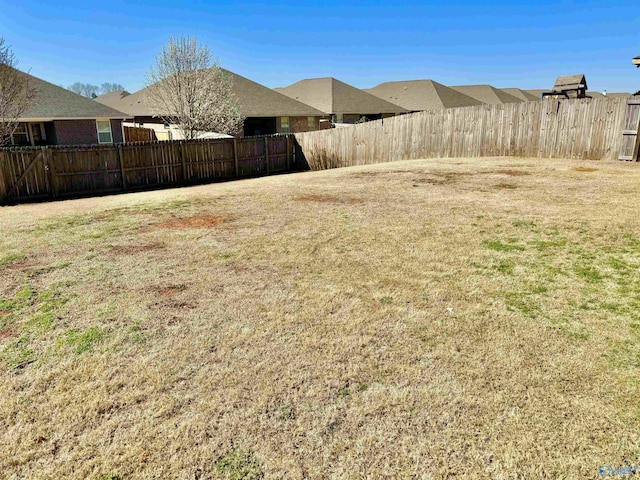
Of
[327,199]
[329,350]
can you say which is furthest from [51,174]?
[329,350]

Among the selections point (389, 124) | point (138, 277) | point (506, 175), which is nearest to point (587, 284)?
point (138, 277)

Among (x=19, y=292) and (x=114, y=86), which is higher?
(x=114, y=86)

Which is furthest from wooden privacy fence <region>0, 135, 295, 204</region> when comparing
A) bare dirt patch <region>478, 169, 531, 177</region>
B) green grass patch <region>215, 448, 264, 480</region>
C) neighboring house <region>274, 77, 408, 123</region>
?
neighboring house <region>274, 77, 408, 123</region>

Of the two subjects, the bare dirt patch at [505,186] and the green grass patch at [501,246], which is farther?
the bare dirt patch at [505,186]

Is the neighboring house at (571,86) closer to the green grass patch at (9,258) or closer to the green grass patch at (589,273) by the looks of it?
the green grass patch at (589,273)

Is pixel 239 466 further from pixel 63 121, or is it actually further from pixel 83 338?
pixel 63 121

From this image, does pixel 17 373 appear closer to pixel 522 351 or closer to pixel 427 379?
pixel 427 379

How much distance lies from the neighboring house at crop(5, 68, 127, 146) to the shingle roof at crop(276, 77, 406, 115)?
1693 cm

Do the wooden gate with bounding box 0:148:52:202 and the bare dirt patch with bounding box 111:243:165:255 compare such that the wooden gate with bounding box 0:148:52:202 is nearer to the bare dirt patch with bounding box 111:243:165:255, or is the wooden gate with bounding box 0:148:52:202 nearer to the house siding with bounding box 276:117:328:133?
the bare dirt patch with bounding box 111:243:165:255

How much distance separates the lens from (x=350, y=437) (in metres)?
2.73

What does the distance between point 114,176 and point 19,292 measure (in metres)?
10.7

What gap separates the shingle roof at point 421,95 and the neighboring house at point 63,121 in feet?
92.7

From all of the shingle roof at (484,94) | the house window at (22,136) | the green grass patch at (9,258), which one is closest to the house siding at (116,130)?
the house window at (22,136)

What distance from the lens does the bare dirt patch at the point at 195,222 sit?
26.7ft
